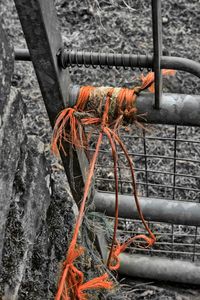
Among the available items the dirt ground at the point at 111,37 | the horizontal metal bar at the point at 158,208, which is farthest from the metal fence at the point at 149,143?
the dirt ground at the point at 111,37

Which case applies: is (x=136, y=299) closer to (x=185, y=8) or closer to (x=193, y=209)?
(x=193, y=209)

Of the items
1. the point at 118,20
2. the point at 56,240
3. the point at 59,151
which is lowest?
the point at 56,240

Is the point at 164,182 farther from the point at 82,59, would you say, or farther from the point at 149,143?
the point at 82,59

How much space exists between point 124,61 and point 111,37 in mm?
1537

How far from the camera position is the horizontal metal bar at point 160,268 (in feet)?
6.15

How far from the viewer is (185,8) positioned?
2.59 meters

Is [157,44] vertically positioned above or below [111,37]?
above

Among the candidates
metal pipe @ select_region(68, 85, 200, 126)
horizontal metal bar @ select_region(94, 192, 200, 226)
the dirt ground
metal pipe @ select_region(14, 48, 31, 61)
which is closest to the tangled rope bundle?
metal pipe @ select_region(68, 85, 200, 126)

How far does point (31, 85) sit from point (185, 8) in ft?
2.90

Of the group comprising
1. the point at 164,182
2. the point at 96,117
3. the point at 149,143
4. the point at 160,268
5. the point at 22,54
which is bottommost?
the point at 160,268

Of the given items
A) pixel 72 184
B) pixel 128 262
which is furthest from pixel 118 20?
pixel 72 184

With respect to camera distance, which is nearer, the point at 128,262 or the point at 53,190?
the point at 53,190

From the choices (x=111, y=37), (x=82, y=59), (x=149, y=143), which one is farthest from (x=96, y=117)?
(x=111, y=37)

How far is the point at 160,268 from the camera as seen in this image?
6.21 feet
